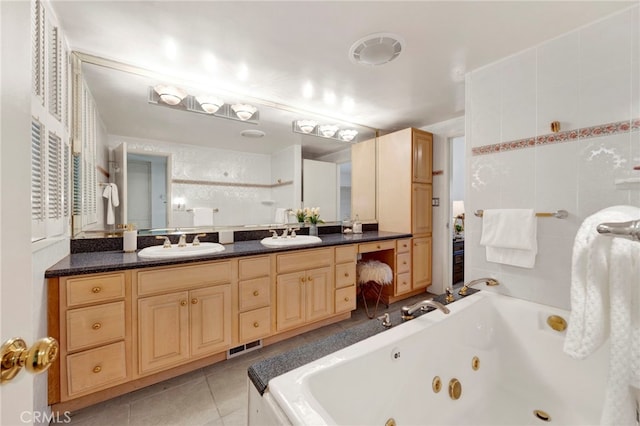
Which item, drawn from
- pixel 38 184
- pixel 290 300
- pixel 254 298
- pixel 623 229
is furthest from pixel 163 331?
pixel 623 229

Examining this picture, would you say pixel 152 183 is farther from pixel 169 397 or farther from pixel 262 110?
pixel 169 397

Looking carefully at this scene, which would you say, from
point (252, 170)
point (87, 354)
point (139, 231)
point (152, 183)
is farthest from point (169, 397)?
point (252, 170)

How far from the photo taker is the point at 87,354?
56.2 inches

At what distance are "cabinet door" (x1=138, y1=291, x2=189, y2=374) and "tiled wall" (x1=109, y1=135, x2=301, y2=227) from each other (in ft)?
2.54

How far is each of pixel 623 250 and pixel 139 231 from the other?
9.26ft

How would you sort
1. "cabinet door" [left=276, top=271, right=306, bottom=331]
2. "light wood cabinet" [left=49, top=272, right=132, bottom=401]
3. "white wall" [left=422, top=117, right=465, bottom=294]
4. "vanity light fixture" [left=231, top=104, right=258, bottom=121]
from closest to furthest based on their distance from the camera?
"light wood cabinet" [left=49, top=272, right=132, bottom=401], "cabinet door" [left=276, top=271, right=306, bottom=331], "vanity light fixture" [left=231, top=104, right=258, bottom=121], "white wall" [left=422, top=117, right=465, bottom=294]

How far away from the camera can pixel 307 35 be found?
1661 mm

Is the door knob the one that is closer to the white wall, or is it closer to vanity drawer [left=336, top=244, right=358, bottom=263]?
vanity drawer [left=336, top=244, right=358, bottom=263]

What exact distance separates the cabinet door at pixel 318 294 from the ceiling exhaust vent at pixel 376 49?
Result: 1.74 m

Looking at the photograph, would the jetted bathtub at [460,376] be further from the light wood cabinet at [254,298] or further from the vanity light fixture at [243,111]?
the vanity light fixture at [243,111]

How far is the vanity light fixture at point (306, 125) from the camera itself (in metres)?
2.89

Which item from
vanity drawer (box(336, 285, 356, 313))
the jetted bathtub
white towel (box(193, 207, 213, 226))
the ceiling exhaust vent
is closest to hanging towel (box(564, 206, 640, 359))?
the jetted bathtub

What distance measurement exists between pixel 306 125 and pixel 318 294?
1826 mm

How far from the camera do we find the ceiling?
1.43 m
